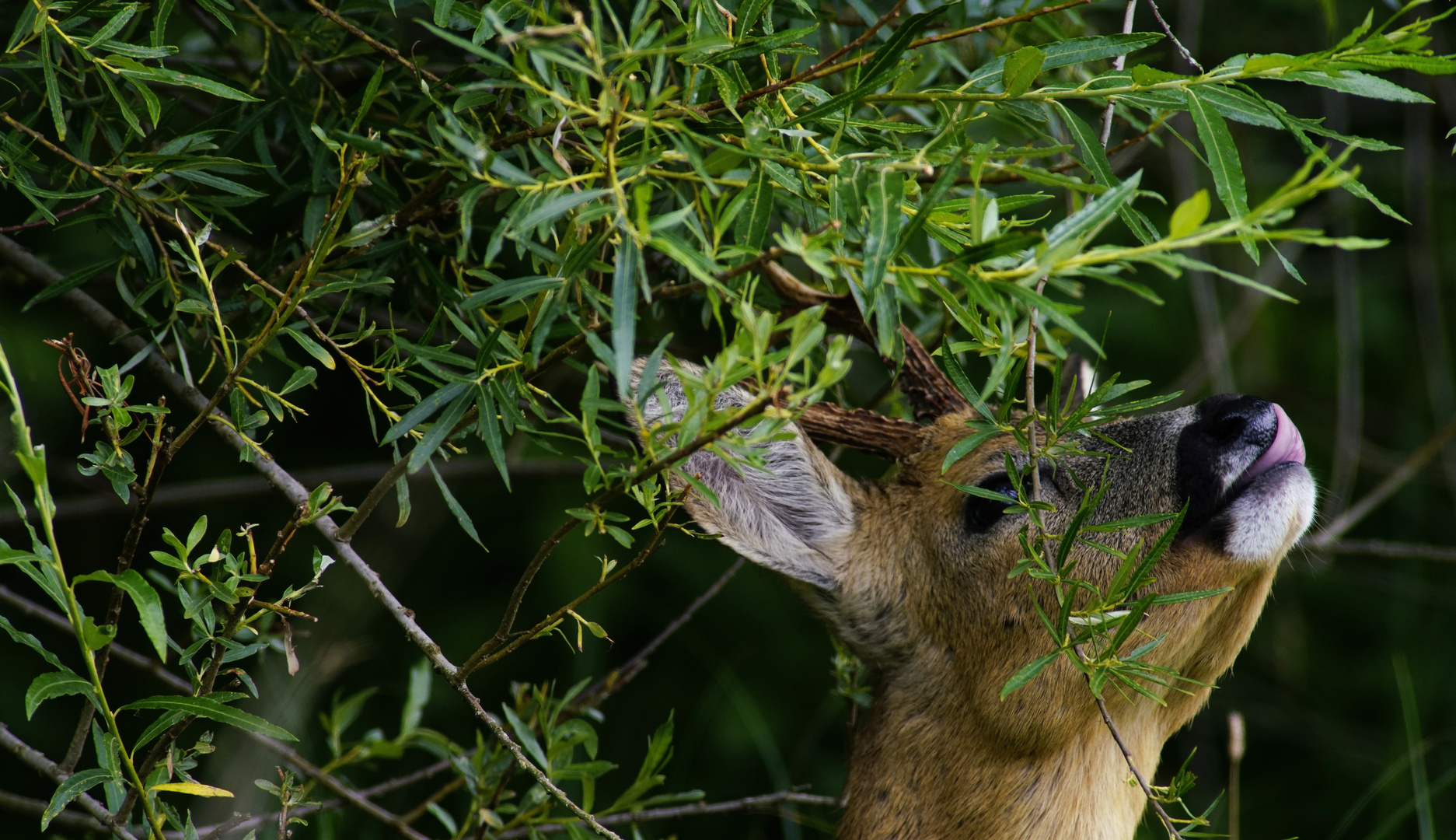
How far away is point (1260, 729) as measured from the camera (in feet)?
18.2

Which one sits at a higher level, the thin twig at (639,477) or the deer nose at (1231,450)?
the thin twig at (639,477)

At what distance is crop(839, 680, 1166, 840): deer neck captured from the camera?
9.18ft

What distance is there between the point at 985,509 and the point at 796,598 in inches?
24.6

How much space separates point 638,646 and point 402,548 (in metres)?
1.39

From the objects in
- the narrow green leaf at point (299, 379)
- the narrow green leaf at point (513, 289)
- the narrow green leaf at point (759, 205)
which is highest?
the narrow green leaf at point (759, 205)

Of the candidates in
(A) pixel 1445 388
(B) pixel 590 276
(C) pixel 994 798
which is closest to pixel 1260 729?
(A) pixel 1445 388

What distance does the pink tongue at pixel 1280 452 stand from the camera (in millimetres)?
2605

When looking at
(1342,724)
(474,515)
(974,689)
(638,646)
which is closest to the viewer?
(974,689)

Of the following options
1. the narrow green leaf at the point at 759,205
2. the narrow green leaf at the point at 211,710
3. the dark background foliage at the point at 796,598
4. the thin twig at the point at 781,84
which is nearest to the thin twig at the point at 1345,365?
the dark background foliage at the point at 796,598

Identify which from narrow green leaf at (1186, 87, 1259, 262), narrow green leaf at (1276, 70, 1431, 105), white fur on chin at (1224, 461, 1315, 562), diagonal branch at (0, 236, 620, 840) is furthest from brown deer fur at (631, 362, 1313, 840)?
narrow green leaf at (1276, 70, 1431, 105)

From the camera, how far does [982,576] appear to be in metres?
2.89

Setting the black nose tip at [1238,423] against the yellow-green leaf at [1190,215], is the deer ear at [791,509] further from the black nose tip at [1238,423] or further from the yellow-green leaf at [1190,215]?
the yellow-green leaf at [1190,215]

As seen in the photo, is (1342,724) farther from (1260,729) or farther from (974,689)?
(974,689)

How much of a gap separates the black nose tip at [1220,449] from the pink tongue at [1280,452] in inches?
0.4
